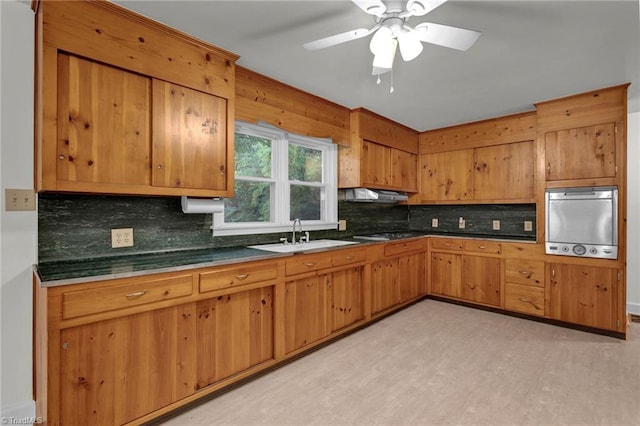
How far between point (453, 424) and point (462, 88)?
2.75 m

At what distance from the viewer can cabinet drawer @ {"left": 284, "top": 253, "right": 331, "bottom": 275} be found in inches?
100

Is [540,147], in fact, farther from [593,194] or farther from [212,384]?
[212,384]

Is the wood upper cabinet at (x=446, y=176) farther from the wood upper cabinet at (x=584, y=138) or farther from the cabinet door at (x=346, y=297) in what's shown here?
the cabinet door at (x=346, y=297)

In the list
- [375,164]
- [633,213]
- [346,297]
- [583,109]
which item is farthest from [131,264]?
[633,213]

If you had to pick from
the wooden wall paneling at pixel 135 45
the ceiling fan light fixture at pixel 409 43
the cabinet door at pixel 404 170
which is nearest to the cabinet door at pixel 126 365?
the wooden wall paneling at pixel 135 45

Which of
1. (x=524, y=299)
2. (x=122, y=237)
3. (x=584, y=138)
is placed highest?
(x=584, y=138)

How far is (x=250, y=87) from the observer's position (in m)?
2.70

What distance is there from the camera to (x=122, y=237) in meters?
2.17

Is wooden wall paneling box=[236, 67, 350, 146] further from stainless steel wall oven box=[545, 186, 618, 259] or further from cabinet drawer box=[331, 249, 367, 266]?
stainless steel wall oven box=[545, 186, 618, 259]

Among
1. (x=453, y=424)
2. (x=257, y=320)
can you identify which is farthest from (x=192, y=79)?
(x=453, y=424)

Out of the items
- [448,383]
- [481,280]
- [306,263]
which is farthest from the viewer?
[481,280]

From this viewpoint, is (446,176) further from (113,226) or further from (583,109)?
(113,226)

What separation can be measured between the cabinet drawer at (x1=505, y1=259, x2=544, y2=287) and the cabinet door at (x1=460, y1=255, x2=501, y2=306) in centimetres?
13

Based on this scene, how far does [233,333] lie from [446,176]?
361cm
